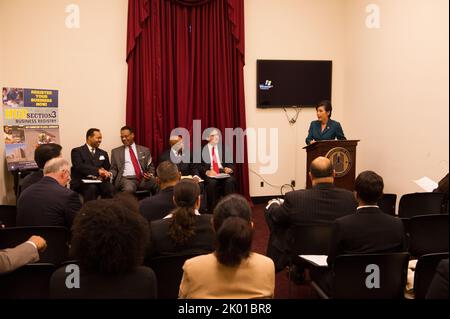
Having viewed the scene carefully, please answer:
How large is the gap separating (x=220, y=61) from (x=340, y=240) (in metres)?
4.74

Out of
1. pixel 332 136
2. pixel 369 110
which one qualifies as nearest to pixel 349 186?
pixel 332 136

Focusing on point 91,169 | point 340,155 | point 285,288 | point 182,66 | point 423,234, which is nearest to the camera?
point 423,234

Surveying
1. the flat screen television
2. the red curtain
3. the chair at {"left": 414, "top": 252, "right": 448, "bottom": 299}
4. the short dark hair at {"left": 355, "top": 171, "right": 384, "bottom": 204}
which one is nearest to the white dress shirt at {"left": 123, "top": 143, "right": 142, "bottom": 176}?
the red curtain

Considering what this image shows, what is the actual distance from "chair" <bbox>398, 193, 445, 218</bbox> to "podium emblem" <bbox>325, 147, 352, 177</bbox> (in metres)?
1.79

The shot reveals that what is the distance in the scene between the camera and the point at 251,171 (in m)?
6.97

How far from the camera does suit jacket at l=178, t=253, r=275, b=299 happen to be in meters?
1.66

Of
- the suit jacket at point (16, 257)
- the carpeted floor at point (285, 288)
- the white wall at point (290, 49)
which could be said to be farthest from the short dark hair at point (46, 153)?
the white wall at point (290, 49)

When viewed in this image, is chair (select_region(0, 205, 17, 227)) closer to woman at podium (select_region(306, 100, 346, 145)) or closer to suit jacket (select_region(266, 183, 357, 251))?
suit jacket (select_region(266, 183, 357, 251))

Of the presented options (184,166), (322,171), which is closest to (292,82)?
(184,166)

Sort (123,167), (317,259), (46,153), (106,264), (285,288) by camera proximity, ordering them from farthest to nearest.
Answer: (123,167) < (46,153) < (285,288) < (317,259) < (106,264)

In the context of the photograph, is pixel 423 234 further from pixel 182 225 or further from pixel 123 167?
pixel 123 167

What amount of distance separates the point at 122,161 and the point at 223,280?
4.52m

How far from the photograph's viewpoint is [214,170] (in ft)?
20.3
